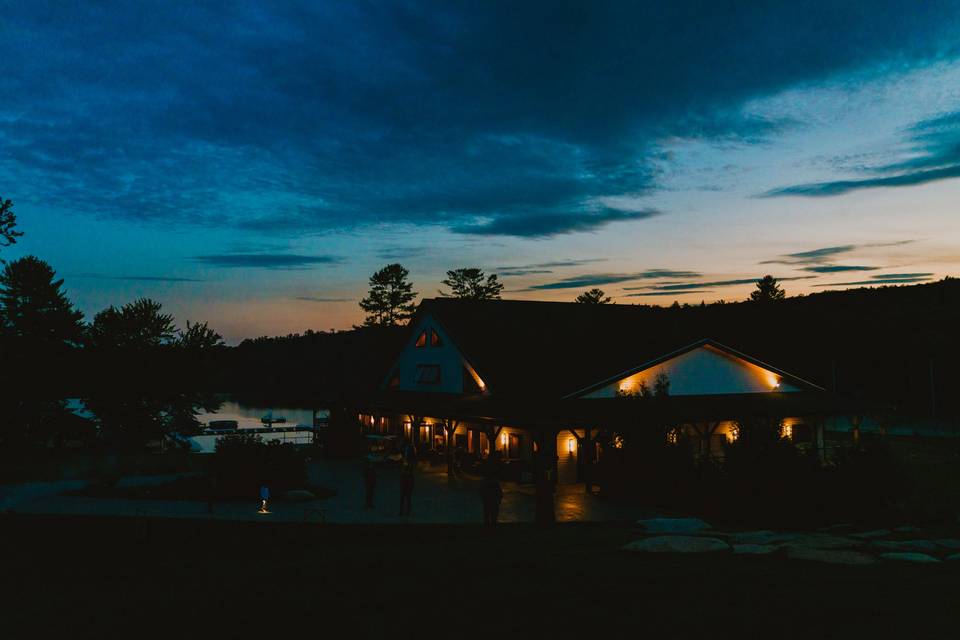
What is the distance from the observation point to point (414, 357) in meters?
43.3

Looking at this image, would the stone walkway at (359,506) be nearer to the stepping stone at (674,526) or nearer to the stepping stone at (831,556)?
the stepping stone at (674,526)

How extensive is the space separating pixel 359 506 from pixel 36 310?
108 feet

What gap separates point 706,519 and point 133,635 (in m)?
16.1

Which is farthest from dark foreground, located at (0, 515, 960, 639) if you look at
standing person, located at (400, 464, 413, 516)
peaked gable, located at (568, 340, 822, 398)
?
peaked gable, located at (568, 340, 822, 398)

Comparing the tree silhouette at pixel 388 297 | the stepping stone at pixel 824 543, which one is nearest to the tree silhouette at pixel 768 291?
the tree silhouette at pixel 388 297

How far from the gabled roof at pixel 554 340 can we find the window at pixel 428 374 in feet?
9.09

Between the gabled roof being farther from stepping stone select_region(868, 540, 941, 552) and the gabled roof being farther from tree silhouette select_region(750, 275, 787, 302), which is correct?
tree silhouette select_region(750, 275, 787, 302)

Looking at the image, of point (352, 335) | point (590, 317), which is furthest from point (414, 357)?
point (352, 335)

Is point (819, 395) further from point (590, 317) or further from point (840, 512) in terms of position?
point (840, 512)

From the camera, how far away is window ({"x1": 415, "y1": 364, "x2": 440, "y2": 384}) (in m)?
40.5

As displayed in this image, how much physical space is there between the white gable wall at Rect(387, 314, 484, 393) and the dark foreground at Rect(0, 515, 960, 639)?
2177 centimetres

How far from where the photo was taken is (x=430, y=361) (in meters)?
41.4

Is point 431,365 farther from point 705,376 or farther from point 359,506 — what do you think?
point 359,506

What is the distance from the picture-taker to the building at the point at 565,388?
29.7 m
